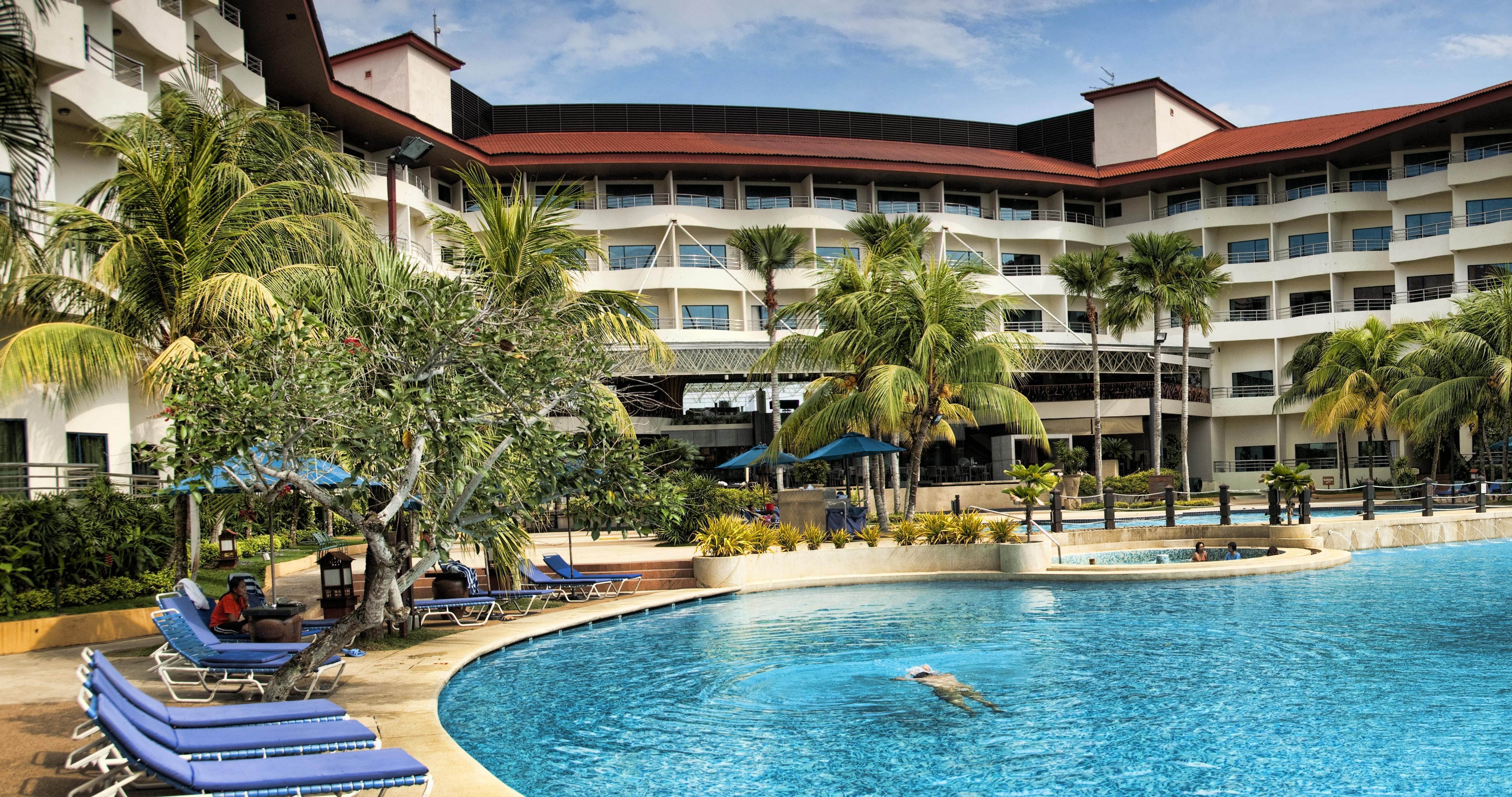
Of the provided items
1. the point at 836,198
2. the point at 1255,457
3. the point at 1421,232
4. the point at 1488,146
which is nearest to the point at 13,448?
the point at 836,198

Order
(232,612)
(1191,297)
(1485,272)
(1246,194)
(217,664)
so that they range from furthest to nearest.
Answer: (1246,194)
(1485,272)
(1191,297)
(232,612)
(217,664)

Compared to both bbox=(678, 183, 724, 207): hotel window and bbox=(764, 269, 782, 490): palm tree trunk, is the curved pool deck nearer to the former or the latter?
bbox=(764, 269, 782, 490): palm tree trunk

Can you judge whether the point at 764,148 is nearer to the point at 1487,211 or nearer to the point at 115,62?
the point at 1487,211

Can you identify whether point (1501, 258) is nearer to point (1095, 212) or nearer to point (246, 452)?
point (1095, 212)

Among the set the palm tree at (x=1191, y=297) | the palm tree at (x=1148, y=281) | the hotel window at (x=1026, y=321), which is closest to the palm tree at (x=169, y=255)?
the palm tree at (x=1148, y=281)

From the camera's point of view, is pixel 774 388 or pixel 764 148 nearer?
pixel 774 388

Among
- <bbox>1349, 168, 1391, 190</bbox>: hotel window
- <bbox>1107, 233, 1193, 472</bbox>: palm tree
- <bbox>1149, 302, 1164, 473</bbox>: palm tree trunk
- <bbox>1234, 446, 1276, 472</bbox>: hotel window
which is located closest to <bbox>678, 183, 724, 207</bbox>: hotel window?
<bbox>1107, 233, 1193, 472</bbox>: palm tree

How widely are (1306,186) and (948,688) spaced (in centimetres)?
5054

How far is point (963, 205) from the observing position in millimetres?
55312

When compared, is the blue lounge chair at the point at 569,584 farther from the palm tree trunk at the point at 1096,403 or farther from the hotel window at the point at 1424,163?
the hotel window at the point at 1424,163

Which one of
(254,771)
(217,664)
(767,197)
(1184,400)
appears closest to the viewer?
(254,771)

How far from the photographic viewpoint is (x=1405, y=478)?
39.0 metres

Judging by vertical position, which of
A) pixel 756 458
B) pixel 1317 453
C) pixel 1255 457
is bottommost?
pixel 1255 457

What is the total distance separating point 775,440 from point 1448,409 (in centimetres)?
2177
